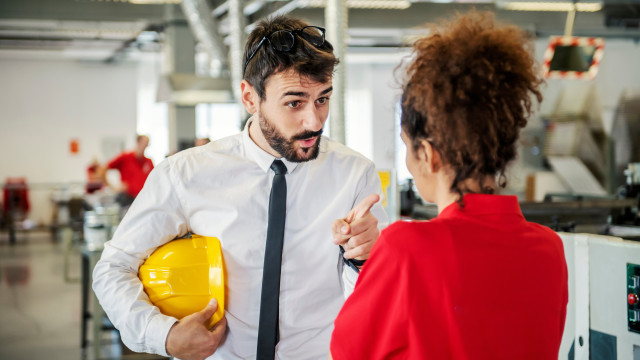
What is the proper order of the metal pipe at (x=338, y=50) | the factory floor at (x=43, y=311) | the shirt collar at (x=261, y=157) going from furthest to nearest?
the factory floor at (x=43, y=311)
the metal pipe at (x=338, y=50)
the shirt collar at (x=261, y=157)

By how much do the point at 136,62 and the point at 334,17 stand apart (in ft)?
37.3

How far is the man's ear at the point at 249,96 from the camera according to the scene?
1.48 metres

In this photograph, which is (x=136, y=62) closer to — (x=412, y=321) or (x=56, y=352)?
(x=56, y=352)

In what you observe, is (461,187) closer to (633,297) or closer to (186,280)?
(186,280)

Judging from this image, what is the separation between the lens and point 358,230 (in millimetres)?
1136

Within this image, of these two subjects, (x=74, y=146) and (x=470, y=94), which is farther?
(x=74, y=146)

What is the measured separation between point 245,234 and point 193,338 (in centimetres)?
28

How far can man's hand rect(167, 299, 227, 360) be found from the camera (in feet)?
4.04

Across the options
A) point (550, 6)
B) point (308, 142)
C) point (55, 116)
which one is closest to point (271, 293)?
point (308, 142)

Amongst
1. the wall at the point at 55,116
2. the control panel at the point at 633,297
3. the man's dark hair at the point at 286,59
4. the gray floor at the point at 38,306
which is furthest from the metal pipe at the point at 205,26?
the wall at the point at 55,116

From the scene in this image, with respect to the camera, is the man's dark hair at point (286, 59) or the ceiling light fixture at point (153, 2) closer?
the man's dark hair at point (286, 59)

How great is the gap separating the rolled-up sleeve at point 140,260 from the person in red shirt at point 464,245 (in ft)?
1.84

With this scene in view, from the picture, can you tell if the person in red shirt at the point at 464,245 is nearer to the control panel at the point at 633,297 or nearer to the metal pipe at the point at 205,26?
the control panel at the point at 633,297

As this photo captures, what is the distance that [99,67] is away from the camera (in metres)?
13.9
